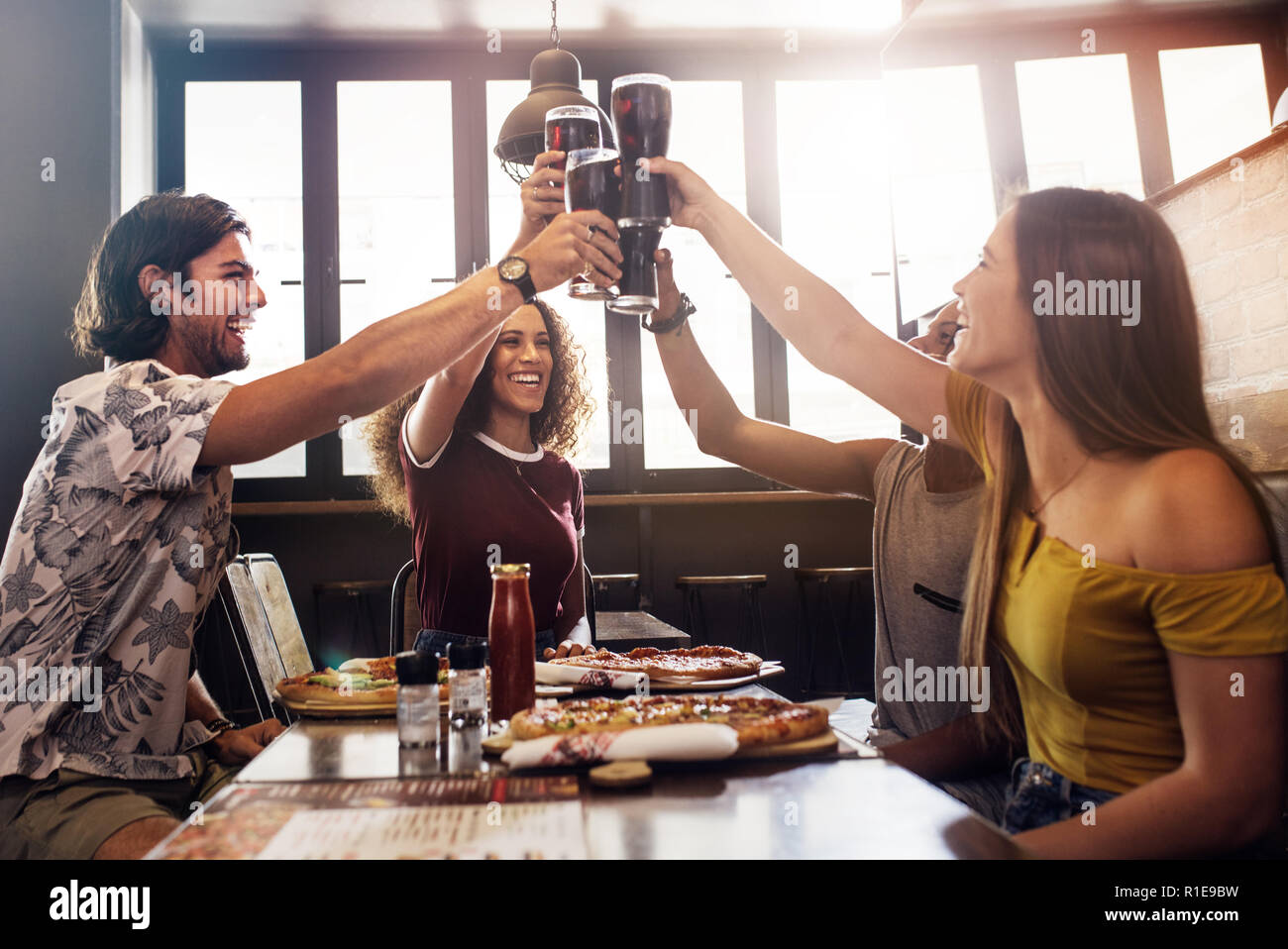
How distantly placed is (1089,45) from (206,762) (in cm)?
566

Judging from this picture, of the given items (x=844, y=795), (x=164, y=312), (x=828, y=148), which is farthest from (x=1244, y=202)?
(x=828, y=148)

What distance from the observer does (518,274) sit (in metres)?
1.52

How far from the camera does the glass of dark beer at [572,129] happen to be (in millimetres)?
1610

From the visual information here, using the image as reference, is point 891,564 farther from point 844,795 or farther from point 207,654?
point 207,654

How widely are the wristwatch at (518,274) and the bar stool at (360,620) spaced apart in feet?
11.1

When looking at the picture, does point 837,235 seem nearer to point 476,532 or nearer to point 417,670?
point 476,532

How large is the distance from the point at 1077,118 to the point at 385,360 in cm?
472

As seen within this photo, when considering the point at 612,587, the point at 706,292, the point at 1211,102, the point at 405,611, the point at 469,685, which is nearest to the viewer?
the point at 469,685

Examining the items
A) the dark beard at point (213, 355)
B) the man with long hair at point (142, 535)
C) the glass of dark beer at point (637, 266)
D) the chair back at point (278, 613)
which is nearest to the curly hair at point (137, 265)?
the dark beard at point (213, 355)

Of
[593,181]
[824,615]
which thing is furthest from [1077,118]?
[593,181]

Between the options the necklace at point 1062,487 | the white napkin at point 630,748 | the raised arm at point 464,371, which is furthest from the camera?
the raised arm at point 464,371

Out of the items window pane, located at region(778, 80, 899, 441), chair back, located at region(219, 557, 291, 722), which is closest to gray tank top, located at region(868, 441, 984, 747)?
chair back, located at region(219, 557, 291, 722)

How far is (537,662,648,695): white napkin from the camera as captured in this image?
1373mm

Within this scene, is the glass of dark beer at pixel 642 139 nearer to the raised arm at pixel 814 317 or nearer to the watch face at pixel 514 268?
the raised arm at pixel 814 317
